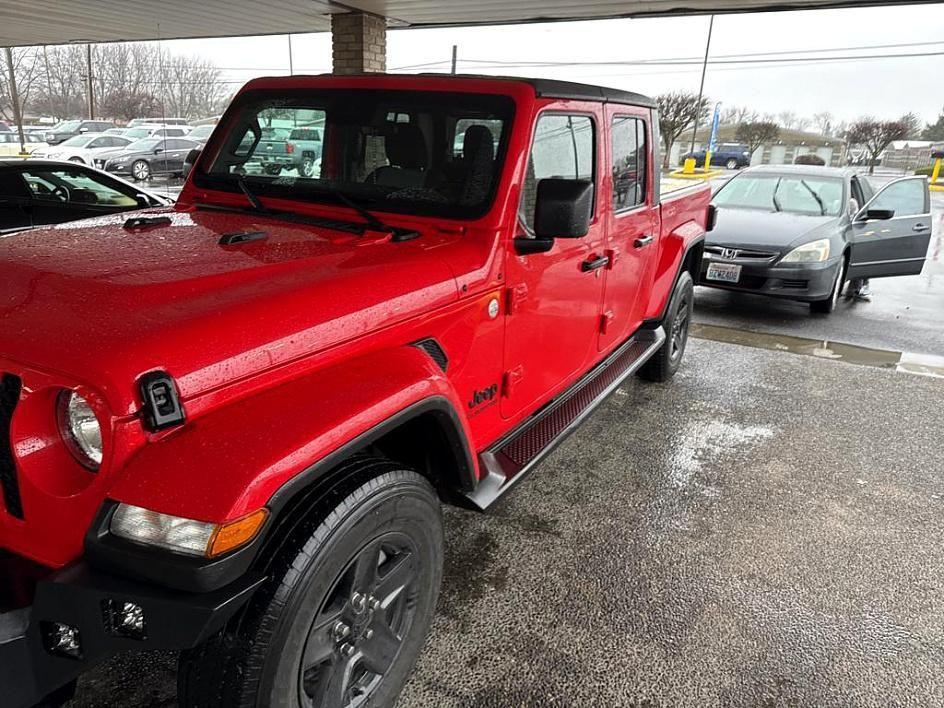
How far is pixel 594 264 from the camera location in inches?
126

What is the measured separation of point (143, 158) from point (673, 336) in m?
17.6

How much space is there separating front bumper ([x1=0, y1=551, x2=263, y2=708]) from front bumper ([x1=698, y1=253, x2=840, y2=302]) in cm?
652

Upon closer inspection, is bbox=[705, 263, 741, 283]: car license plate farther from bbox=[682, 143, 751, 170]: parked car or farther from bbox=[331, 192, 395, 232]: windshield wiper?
bbox=[682, 143, 751, 170]: parked car

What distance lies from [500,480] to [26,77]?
90.1 ft

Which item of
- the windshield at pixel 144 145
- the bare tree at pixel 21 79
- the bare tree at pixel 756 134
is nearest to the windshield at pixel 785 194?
the windshield at pixel 144 145

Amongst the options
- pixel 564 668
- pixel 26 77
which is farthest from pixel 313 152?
pixel 26 77

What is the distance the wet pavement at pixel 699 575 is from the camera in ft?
7.68

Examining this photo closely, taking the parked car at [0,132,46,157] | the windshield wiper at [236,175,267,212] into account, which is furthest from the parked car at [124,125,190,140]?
the windshield wiper at [236,175,267,212]

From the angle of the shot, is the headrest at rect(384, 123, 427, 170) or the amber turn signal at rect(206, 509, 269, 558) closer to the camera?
the amber turn signal at rect(206, 509, 269, 558)

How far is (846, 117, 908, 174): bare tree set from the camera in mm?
40969

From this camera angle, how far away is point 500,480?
254 centimetres

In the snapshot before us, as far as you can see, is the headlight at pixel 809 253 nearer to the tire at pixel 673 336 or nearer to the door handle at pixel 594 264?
the tire at pixel 673 336

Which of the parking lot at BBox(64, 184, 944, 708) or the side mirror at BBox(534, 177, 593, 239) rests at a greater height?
the side mirror at BBox(534, 177, 593, 239)

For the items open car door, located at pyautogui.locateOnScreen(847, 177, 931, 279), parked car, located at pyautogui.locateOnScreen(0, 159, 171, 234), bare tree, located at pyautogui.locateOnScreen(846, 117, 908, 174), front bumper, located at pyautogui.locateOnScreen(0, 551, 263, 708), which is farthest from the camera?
bare tree, located at pyautogui.locateOnScreen(846, 117, 908, 174)
